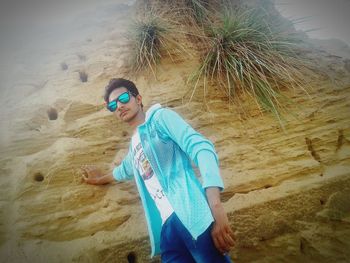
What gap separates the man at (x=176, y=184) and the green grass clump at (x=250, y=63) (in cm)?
127

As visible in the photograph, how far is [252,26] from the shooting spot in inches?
151

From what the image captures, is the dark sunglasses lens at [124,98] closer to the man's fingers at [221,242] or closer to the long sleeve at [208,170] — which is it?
the long sleeve at [208,170]

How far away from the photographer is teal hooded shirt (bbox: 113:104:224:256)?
1.81 meters

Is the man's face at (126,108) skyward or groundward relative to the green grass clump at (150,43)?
groundward

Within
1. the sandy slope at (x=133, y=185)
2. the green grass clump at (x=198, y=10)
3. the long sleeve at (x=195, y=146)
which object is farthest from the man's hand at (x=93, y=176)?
the green grass clump at (x=198, y=10)

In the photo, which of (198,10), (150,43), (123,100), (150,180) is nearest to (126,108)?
(123,100)

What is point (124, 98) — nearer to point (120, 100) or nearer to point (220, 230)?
point (120, 100)

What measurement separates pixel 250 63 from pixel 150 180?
204 centimetres

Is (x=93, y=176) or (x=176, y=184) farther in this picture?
(x=93, y=176)

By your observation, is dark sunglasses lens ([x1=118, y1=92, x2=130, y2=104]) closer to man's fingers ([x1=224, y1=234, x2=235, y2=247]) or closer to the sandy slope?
the sandy slope

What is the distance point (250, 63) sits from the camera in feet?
11.5

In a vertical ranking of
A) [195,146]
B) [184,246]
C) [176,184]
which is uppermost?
[195,146]

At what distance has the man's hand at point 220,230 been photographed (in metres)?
1.70

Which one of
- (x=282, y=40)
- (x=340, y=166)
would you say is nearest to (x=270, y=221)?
(x=340, y=166)
